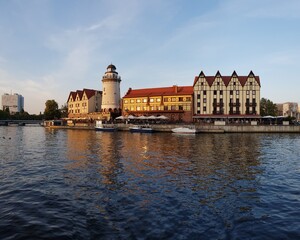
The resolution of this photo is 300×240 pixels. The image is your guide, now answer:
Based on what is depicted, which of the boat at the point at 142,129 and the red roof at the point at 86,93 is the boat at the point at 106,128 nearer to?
the boat at the point at 142,129

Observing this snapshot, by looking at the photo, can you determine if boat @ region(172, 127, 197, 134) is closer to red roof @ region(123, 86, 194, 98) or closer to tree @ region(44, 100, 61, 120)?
red roof @ region(123, 86, 194, 98)

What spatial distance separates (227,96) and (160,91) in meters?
26.1

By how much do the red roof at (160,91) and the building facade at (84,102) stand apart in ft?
71.0

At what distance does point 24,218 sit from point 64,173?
8960 millimetres

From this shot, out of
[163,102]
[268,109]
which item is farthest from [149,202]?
[268,109]

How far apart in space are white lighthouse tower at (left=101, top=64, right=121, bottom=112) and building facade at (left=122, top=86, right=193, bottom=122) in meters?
4.34

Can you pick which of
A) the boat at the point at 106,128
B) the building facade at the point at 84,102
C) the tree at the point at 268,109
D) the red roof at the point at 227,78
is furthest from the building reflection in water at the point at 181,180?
the tree at the point at 268,109

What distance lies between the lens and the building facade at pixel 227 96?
281ft

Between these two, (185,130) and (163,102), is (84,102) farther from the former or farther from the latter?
(185,130)

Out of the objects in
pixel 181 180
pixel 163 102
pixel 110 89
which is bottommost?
pixel 181 180

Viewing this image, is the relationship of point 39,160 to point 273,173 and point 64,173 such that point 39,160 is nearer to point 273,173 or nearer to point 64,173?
point 64,173

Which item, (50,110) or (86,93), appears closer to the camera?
(86,93)

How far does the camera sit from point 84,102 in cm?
11600

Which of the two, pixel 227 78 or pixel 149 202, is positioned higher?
pixel 227 78
